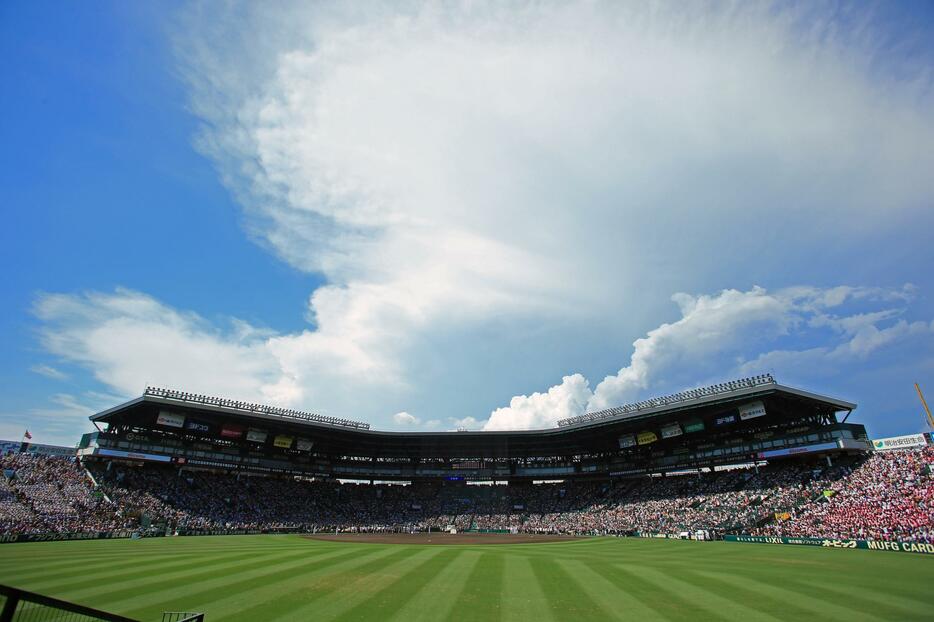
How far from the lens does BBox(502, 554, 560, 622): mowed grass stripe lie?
15.5m

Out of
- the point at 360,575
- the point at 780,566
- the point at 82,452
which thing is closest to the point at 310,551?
the point at 360,575

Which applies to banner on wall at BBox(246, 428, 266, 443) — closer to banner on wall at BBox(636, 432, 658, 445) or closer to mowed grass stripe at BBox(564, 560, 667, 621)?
banner on wall at BBox(636, 432, 658, 445)

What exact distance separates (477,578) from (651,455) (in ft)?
188

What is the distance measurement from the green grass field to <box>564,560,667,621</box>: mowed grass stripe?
55 millimetres

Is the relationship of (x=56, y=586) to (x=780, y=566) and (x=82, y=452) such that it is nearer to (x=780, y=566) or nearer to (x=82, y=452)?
(x=780, y=566)

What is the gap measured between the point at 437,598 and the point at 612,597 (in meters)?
7.03

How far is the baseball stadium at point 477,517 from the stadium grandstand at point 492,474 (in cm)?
32

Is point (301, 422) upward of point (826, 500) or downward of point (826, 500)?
upward

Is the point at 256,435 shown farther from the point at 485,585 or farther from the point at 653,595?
the point at 653,595

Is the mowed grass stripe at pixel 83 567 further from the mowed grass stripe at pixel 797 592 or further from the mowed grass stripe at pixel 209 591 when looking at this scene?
the mowed grass stripe at pixel 797 592

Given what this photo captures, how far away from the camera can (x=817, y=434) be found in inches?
1988

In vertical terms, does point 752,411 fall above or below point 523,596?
above

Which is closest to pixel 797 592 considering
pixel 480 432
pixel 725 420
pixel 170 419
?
pixel 725 420

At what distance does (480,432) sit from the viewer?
7494 cm
